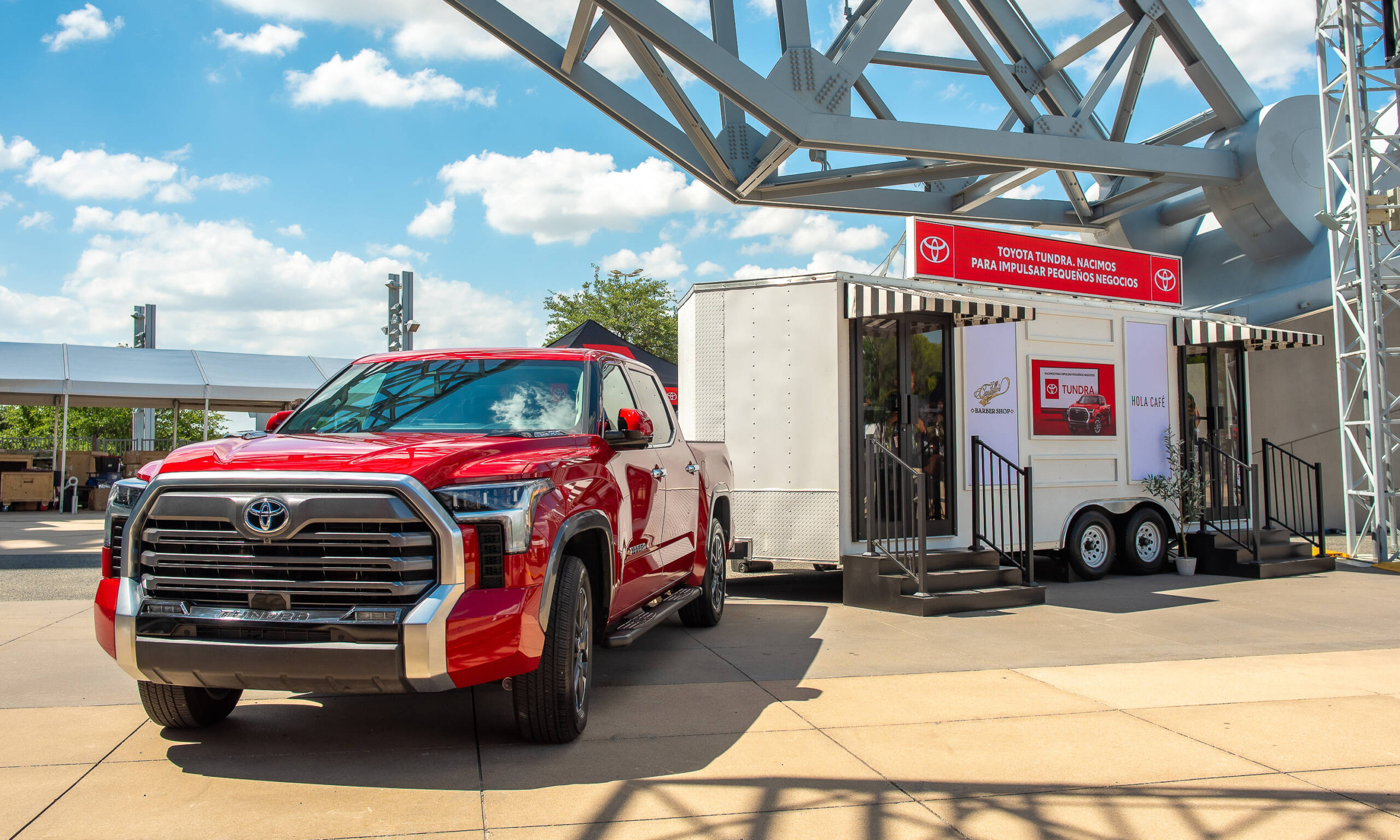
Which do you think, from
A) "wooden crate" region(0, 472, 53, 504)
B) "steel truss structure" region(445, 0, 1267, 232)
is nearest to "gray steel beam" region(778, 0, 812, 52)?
"steel truss structure" region(445, 0, 1267, 232)

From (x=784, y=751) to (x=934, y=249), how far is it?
7339mm

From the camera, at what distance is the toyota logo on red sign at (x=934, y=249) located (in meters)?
10.6

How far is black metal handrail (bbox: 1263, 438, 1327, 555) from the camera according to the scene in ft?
42.2

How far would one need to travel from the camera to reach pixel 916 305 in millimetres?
9133

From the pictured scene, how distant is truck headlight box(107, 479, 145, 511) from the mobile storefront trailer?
6068 millimetres

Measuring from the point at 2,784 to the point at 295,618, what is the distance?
146cm

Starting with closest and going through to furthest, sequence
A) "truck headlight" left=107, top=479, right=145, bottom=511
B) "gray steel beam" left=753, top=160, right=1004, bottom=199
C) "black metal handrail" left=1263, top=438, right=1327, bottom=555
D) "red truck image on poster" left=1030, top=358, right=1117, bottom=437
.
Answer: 1. "truck headlight" left=107, top=479, right=145, bottom=511
2. "red truck image on poster" left=1030, top=358, right=1117, bottom=437
3. "black metal handrail" left=1263, top=438, right=1327, bottom=555
4. "gray steel beam" left=753, top=160, right=1004, bottom=199

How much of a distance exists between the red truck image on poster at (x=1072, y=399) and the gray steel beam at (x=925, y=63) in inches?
256

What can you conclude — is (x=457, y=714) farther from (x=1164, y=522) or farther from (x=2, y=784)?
(x=1164, y=522)

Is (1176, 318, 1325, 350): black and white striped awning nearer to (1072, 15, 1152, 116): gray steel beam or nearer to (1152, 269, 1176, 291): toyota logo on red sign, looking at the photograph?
(1152, 269, 1176, 291): toyota logo on red sign

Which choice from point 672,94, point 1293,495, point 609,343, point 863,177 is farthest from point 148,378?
point 1293,495

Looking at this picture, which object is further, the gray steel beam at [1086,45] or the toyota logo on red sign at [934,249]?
the gray steel beam at [1086,45]

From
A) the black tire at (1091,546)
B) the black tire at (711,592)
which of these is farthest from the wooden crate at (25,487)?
the black tire at (1091,546)

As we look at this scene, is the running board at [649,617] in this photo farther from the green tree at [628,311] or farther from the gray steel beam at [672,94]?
the green tree at [628,311]
